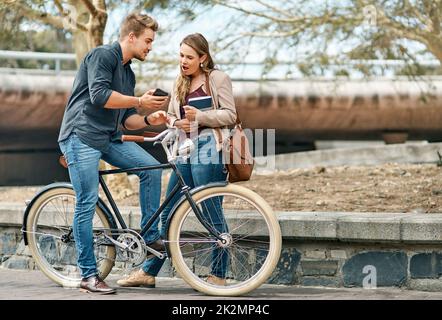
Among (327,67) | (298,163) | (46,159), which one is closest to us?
(327,67)

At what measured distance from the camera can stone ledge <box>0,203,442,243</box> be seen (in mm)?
6727

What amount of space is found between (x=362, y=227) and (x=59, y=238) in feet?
6.64

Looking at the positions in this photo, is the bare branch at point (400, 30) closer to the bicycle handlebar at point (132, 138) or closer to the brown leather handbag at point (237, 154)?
the brown leather handbag at point (237, 154)

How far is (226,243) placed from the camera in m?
6.64

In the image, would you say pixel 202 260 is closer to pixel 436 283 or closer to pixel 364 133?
pixel 436 283

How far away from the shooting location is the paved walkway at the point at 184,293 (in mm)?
6551

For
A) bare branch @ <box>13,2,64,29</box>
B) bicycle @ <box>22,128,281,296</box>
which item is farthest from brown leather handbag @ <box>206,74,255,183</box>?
bare branch @ <box>13,2,64,29</box>

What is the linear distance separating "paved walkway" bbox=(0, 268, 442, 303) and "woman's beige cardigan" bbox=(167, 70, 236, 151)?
3.18ft

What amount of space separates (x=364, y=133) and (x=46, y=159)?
6854 millimetres

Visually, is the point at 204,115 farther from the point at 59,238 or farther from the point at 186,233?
the point at 59,238

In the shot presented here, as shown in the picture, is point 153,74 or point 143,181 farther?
point 153,74

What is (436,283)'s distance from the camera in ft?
22.2

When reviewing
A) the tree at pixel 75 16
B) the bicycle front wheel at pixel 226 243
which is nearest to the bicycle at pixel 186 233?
the bicycle front wheel at pixel 226 243

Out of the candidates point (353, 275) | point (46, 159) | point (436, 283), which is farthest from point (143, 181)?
point (46, 159)
